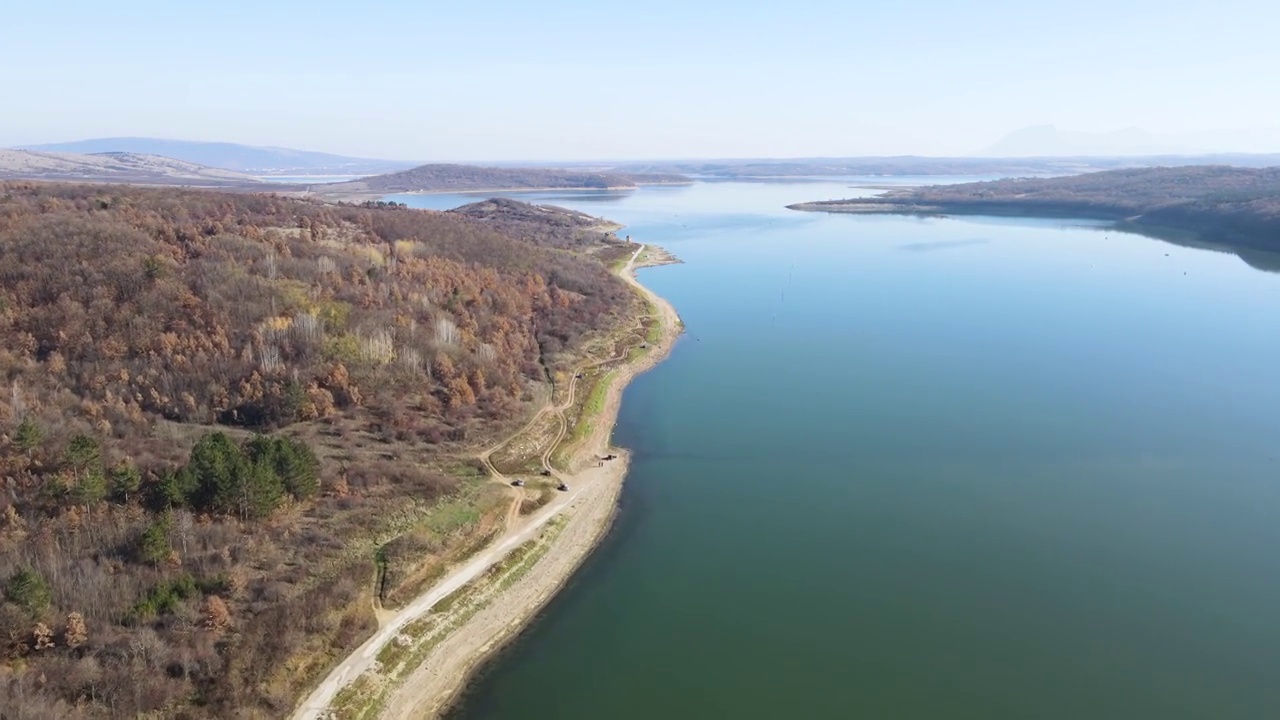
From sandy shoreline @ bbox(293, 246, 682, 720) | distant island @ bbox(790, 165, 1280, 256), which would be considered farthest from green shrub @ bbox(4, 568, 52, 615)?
distant island @ bbox(790, 165, 1280, 256)

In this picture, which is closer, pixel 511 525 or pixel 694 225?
pixel 511 525

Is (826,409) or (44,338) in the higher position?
(44,338)

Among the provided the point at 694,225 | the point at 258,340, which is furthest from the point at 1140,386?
the point at 694,225

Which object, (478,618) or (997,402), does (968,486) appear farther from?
(478,618)

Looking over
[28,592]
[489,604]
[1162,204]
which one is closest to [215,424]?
[28,592]

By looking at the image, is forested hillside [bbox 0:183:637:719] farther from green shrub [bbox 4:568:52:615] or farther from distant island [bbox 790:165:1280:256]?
distant island [bbox 790:165:1280:256]

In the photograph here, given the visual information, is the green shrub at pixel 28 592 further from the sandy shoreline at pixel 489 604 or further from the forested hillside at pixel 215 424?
the sandy shoreline at pixel 489 604

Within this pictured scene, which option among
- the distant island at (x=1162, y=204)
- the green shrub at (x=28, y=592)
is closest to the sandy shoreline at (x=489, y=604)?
the green shrub at (x=28, y=592)

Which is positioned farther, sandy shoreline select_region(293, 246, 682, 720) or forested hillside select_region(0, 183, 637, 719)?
sandy shoreline select_region(293, 246, 682, 720)
